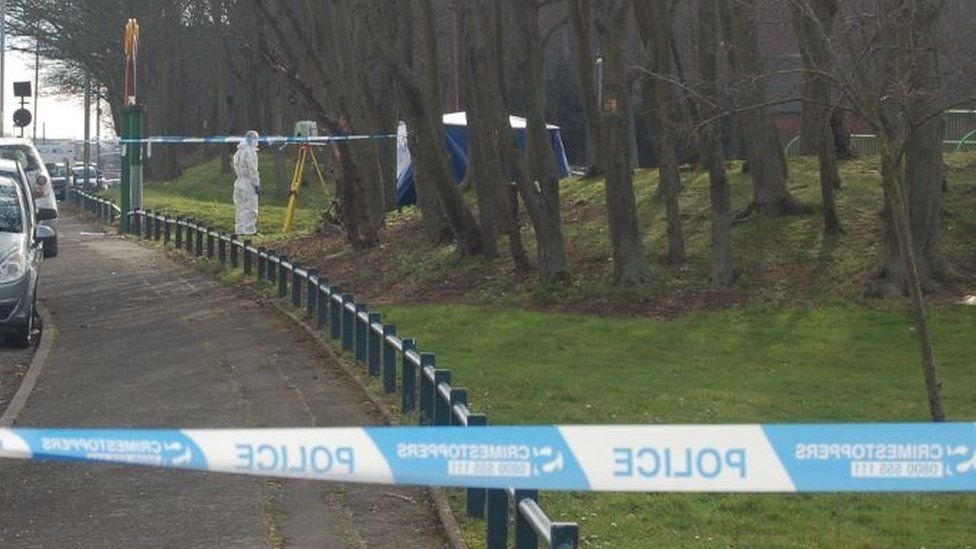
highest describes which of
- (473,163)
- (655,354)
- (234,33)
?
(234,33)

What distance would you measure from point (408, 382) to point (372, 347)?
2.11 m

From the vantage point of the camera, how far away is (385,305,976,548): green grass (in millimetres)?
9758

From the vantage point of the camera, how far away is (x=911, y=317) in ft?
70.0

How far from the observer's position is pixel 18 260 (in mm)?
17156

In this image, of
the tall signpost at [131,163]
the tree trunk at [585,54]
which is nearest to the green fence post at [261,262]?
the tree trunk at [585,54]

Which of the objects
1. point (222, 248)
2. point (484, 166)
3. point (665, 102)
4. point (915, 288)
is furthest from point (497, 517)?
Answer: point (222, 248)

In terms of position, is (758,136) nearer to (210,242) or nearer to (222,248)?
(222,248)

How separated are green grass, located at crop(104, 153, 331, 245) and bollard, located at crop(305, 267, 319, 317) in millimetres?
13292

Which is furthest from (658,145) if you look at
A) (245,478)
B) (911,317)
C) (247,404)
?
(245,478)

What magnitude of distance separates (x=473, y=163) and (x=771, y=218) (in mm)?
4910

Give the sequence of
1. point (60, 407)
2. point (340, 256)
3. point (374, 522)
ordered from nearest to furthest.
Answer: point (374, 522) → point (60, 407) → point (340, 256)

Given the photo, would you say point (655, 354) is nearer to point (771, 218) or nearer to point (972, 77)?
point (972, 77)

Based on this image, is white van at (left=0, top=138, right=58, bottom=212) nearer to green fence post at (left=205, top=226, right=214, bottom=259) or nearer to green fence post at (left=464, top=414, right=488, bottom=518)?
green fence post at (left=205, top=226, right=214, bottom=259)

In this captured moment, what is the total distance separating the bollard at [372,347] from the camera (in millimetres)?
15031
